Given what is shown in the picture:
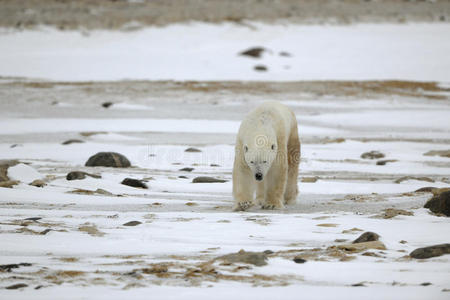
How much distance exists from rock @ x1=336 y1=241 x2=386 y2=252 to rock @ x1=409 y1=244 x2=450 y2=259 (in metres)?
0.30

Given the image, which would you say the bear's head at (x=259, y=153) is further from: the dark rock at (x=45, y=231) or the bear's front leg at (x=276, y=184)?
the dark rock at (x=45, y=231)

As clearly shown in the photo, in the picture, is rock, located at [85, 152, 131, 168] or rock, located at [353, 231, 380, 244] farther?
rock, located at [85, 152, 131, 168]

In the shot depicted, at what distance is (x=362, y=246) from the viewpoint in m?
5.11

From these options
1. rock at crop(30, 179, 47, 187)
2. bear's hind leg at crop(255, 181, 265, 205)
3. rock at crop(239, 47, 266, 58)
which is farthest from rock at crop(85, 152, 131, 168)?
rock at crop(239, 47, 266, 58)

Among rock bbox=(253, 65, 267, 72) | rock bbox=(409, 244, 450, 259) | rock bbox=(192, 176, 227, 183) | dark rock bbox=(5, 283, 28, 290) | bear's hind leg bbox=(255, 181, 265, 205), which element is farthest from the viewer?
rock bbox=(253, 65, 267, 72)

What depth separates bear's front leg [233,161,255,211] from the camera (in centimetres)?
764

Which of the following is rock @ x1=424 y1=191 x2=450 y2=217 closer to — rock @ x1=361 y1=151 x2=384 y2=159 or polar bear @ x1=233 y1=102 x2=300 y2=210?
polar bear @ x1=233 y1=102 x2=300 y2=210

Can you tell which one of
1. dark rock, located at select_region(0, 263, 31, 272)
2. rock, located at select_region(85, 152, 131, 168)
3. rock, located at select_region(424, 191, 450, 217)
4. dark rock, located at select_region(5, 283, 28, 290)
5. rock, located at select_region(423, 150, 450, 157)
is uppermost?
rock, located at select_region(423, 150, 450, 157)

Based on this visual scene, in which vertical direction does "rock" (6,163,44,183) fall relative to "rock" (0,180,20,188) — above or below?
above

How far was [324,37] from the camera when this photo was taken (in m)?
34.6

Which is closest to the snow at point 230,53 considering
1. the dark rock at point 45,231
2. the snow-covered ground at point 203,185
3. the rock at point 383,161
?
the snow-covered ground at point 203,185

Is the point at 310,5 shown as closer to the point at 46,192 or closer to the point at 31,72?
the point at 31,72

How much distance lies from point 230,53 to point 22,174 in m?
23.6

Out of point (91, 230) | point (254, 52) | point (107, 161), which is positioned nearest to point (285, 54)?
point (254, 52)
